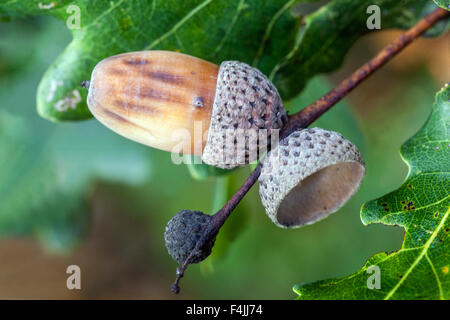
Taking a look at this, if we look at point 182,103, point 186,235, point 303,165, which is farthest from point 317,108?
point 186,235

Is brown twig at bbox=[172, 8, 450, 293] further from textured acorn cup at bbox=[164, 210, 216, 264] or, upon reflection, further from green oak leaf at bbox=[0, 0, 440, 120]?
green oak leaf at bbox=[0, 0, 440, 120]

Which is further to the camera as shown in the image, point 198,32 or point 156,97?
point 198,32

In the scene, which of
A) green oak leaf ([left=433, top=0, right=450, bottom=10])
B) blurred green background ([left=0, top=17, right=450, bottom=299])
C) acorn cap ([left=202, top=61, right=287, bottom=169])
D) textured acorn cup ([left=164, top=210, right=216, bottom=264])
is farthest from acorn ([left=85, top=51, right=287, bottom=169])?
blurred green background ([left=0, top=17, right=450, bottom=299])

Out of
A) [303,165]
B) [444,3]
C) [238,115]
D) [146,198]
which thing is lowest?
[303,165]

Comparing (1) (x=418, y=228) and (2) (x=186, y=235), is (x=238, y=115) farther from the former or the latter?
(1) (x=418, y=228)

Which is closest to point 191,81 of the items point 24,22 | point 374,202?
point 374,202

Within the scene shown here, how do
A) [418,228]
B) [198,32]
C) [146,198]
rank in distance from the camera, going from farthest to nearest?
[146,198] < [198,32] < [418,228]

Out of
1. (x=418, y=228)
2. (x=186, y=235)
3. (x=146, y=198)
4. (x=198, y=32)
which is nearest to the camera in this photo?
(x=186, y=235)

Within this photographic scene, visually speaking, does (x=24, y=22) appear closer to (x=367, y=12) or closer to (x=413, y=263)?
(x=367, y=12)
